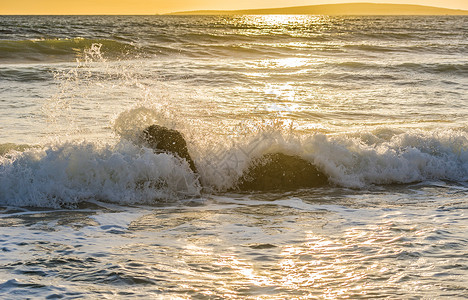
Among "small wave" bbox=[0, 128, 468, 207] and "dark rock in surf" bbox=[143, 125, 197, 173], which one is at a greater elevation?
"dark rock in surf" bbox=[143, 125, 197, 173]

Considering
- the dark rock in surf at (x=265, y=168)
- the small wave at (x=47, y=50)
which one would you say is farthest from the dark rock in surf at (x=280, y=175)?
the small wave at (x=47, y=50)

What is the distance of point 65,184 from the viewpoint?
6969mm

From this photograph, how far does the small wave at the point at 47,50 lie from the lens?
2127cm

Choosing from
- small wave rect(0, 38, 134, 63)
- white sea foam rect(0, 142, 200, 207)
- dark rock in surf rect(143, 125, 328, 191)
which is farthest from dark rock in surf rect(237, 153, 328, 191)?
small wave rect(0, 38, 134, 63)

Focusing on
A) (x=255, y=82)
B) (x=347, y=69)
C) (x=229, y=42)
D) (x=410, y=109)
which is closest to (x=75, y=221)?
(x=410, y=109)

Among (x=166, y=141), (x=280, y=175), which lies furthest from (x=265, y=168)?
(x=166, y=141)

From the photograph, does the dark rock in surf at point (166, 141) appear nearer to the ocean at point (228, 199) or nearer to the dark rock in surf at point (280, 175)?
the ocean at point (228, 199)

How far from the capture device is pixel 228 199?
7035 mm

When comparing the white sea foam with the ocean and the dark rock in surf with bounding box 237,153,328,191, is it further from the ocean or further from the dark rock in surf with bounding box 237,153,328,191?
the dark rock in surf with bounding box 237,153,328,191

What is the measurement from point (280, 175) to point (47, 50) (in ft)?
57.5

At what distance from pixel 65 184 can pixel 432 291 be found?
→ 15.1 ft

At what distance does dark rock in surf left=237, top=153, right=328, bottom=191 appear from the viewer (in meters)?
7.57

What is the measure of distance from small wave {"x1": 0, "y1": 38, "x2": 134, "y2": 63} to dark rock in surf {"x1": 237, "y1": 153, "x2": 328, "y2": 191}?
49.5ft

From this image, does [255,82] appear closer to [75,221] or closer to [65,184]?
[65,184]
